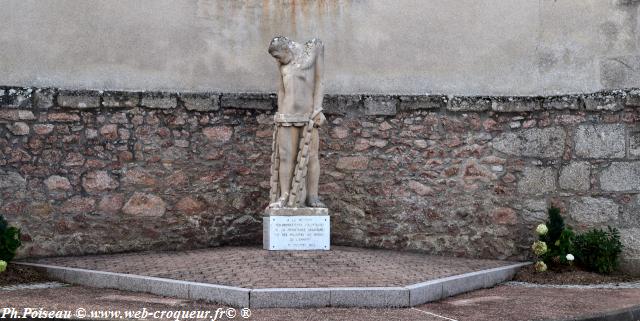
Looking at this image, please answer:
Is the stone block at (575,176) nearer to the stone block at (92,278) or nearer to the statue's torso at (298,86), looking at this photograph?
the statue's torso at (298,86)

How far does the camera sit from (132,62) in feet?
36.2

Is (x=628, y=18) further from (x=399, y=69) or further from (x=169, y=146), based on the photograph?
(x=169, y=146)

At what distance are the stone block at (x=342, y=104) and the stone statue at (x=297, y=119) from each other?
107cm

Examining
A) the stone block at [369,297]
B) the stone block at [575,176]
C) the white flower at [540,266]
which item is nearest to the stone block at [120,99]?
the stone block at [369,297]

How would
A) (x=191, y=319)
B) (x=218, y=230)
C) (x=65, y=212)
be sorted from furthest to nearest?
(x=218, y=230)
(x=65, y=212)
(x=191, y=319)

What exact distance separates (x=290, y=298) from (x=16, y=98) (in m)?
4.66

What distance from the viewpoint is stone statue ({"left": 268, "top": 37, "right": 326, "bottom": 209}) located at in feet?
33.5

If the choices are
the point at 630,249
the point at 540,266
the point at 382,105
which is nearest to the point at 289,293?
the point at 540,266

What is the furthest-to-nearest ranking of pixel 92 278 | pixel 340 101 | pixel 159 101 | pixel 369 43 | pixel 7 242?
pixel 369 43
pixel 340 101
pixel 159 101
pixel 7 242
pixel 92 278

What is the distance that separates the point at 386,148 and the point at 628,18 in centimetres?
345

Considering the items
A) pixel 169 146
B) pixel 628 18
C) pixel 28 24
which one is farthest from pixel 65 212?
pixel 628 18

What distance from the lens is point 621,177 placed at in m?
10.8

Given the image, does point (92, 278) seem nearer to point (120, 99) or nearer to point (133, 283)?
point (133, 283)

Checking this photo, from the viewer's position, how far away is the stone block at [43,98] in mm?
10469
